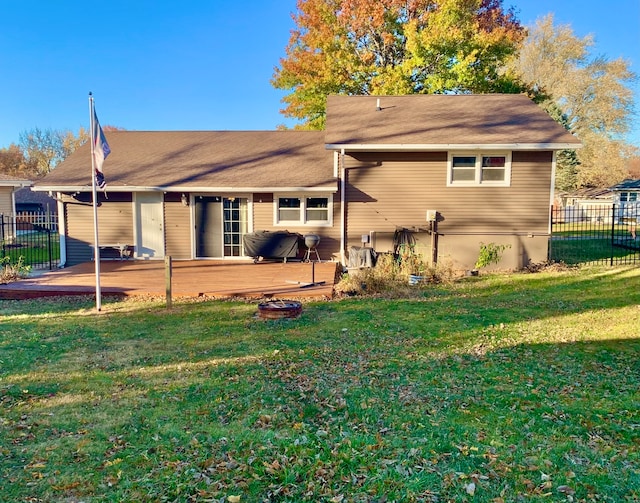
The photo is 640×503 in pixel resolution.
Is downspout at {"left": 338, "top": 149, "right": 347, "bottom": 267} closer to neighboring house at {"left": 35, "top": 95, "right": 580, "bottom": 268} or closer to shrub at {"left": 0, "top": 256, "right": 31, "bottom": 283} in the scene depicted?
neighboring house at {"left": 35, "top": 95, "right": 580, "bottom": 268}

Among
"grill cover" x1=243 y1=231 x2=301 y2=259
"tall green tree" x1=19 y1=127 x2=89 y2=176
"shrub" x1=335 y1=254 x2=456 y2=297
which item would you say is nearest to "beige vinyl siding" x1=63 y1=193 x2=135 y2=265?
"grill cover" x1=243 y1=231 x2=301 y2=259

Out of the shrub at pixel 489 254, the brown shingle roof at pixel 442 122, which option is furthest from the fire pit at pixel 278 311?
the shrub at pixel 489 254

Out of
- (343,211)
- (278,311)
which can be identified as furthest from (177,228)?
(278,311)

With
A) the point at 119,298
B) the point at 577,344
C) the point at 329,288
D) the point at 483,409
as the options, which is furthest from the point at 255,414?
the point at 119,298

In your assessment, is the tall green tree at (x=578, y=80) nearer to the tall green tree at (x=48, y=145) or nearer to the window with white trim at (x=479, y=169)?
the window with white trim at (x=479, y=169)

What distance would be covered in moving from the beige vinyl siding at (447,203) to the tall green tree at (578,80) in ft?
74.7

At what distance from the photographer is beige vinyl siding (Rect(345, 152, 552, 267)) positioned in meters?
11.4

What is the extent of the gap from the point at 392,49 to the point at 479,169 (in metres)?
11.9

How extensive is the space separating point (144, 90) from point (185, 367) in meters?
36.9

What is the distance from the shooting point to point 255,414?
3.63 meters

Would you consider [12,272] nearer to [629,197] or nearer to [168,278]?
[168,278]

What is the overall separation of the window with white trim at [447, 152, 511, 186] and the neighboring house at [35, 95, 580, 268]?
26 millimetres

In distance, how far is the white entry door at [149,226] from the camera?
12125mm

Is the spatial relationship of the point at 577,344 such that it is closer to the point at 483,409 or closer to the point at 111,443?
the point at 483,409
